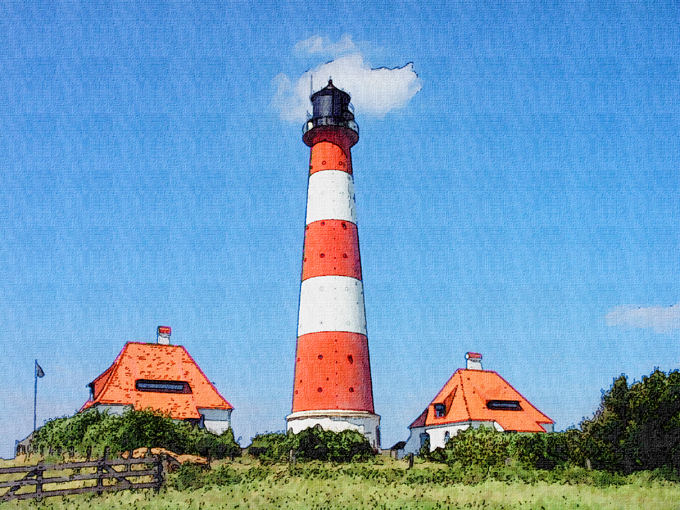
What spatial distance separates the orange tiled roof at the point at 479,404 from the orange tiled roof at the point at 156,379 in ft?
45.2

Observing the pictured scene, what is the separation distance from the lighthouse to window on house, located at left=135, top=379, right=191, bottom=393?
8036 mm

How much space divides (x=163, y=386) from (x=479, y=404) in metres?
19.6

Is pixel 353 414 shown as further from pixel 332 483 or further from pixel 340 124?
pixel 340 124

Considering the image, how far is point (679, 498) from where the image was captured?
2428 centimetres

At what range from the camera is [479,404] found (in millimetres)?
48750

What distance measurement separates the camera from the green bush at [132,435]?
36.9 m

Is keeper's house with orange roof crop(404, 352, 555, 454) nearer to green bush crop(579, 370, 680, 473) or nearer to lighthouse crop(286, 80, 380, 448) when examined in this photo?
lighthouse crop(286, 80, 380, 448)

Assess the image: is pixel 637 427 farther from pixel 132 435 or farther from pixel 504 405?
pixel 132 435

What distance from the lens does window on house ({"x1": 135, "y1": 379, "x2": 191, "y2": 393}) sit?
147ft

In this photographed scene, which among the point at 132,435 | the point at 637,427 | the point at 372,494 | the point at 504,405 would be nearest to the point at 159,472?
the point at 372,494

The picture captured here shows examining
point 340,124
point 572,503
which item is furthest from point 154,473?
point 340,124

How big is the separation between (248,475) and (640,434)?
16179mm

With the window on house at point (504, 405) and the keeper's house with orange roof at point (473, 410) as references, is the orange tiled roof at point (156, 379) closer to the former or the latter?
the keeper's house with orange roof at point (473, 410)

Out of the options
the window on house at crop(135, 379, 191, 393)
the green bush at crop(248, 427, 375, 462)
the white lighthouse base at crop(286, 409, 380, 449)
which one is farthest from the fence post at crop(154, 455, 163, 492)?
the window on house at crop(135, 379, 191, 393)
